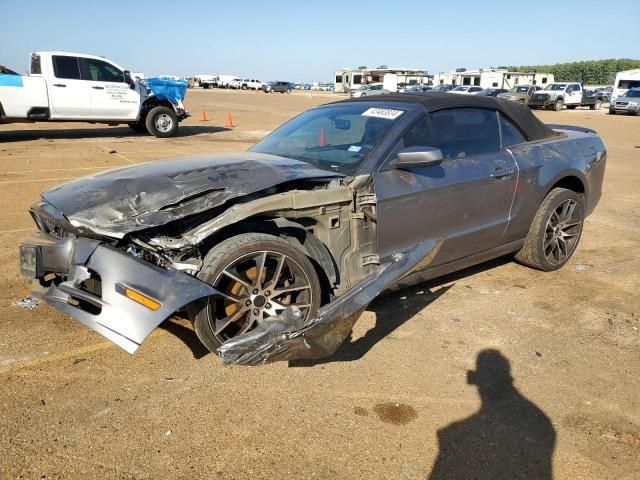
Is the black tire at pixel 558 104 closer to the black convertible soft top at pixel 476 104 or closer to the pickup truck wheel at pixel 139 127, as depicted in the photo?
the pickup truck wheel at pixel 139 127

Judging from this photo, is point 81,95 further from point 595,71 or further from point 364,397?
point 595,71

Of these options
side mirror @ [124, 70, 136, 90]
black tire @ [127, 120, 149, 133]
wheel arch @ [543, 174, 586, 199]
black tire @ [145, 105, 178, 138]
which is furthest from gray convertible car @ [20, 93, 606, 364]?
black tire @ [127, 120, 149, 133]

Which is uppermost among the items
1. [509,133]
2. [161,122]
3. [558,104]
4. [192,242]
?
[558,104]

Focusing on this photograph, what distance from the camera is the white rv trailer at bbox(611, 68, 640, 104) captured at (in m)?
34.7

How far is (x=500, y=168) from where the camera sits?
4109 mm

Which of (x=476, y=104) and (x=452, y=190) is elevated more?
(x=476, y=104)

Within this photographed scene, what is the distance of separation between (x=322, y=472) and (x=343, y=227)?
5.04ft

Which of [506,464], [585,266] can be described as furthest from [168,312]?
[585,266]

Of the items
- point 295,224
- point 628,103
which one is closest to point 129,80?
point 295,224

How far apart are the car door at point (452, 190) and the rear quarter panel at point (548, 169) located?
0.14 m

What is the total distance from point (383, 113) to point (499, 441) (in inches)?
94.1

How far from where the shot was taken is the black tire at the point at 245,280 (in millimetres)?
2914

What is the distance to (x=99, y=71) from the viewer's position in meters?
13.7

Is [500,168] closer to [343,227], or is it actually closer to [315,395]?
[343,227]
